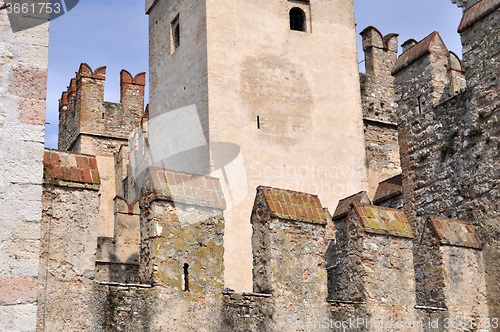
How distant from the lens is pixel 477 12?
10.1m

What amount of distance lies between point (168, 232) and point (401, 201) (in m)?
6.07

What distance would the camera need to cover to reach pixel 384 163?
15883mm

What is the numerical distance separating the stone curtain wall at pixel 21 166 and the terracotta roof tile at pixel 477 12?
7046 mm

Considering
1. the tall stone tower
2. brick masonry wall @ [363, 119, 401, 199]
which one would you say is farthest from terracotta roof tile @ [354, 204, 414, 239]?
brick masonry wall @ [363, 119, 401, 199]

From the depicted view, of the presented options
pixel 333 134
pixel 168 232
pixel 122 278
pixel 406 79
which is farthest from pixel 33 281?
pixel 333 134

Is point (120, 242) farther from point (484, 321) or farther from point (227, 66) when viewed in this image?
point (484, 321)

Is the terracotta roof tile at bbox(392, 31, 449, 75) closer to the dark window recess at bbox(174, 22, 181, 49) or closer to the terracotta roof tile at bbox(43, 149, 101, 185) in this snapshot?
the dark window recess at bbox(174, 22, 181, 49)

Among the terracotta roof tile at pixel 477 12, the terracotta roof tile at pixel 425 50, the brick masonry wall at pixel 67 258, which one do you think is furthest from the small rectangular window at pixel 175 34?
the brick masonry wall at pixel 67 258

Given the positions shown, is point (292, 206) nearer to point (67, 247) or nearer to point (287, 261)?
point (287, 261)

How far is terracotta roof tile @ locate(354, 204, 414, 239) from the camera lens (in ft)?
27.8

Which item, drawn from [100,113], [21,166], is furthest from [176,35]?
[21,166]

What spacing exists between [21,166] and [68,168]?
1.75 m

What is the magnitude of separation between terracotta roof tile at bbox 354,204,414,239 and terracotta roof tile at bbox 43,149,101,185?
3534mm

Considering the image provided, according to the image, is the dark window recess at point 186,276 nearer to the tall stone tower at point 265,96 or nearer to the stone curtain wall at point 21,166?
the stone curtain wall at point 21,166
